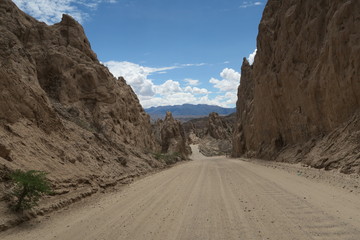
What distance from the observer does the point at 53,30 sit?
26594mm

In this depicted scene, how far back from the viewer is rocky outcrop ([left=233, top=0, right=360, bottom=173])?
16781mm

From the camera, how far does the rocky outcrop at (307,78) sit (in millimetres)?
16781

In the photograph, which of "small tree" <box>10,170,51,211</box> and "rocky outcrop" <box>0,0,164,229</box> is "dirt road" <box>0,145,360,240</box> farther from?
"rocky outcrop" <box>0,0,164,229</box>

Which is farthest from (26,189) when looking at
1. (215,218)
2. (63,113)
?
(63,113)

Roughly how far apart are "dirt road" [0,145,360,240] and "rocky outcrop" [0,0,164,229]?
1.36m

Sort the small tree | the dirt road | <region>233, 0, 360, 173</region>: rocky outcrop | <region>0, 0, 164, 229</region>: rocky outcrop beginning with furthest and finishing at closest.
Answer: <region>233, 0, 360, 173</region>: rocky outcrop → <region>0, 0, 164, 229</region>: rocky outcrop → the small tree → the dirt road

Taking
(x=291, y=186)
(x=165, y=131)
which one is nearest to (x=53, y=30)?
(x=291, y=186)

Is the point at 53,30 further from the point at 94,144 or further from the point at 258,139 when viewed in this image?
the point at 258,139

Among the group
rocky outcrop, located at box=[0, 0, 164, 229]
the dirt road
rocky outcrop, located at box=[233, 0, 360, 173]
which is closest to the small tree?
the dirt road

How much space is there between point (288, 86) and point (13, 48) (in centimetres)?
2017

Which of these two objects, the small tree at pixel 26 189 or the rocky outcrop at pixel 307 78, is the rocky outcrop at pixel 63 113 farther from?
the rocky outcrop at pixel 307 78

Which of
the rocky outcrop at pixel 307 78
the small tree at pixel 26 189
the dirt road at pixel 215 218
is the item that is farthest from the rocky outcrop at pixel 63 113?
the rocky outcrop at pixel 307 78

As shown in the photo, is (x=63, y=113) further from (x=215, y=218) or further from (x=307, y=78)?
(x=307, y=78)

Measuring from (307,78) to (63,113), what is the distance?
16.9 metres
